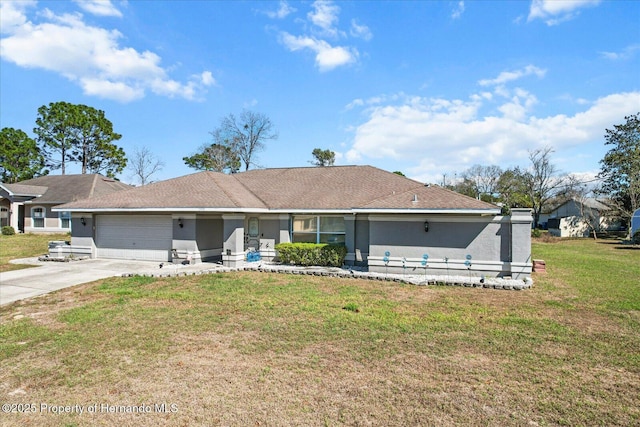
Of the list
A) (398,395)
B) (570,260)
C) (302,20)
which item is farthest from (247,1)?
(570,260)

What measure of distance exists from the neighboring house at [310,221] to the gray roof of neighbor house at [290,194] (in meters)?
0.05

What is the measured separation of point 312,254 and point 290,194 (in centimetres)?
385

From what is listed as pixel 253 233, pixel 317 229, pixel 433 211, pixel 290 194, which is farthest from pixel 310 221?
pixel 433 211

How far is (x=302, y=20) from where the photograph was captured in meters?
14.6

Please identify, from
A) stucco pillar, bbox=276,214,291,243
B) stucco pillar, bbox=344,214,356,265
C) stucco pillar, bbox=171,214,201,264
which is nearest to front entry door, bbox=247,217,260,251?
stucco pillar, bbox=276,214,291,243

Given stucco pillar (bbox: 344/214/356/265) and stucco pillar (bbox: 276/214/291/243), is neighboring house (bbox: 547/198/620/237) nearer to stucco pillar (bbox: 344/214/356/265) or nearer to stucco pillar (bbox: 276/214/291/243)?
stucco pillar (bbox: 344/214/356/265)

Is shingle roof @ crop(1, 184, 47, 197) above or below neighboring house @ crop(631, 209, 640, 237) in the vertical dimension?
above

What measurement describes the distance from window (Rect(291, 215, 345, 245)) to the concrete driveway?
4.36 m

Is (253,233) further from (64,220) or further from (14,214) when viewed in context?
(14,214)

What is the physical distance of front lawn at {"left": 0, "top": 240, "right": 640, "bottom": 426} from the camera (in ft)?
13.6

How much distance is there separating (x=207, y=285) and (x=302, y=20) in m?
11.2

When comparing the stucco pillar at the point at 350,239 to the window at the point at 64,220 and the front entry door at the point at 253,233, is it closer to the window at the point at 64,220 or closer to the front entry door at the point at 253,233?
the front entry door at the point at 253,233

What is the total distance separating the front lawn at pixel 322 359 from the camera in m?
4.15

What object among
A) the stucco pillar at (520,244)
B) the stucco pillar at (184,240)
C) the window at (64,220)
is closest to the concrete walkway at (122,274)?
the stucco pillar at (520,244)
